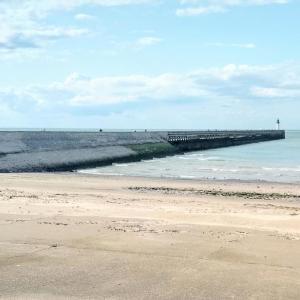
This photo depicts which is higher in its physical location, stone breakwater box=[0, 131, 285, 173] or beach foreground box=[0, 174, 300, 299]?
stone breakwater box=[0, 131, 285, 173]

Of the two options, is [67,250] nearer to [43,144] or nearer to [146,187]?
[146,187]

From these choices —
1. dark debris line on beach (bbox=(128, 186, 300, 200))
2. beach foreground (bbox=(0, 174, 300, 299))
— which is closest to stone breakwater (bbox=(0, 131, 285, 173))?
dark debris line on beach (bbox=(128, 186, 300, 200))

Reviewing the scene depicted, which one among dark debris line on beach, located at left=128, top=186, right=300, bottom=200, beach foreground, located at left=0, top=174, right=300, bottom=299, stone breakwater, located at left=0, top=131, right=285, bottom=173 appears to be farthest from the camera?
stone breakwater, located at left=0, top=131, right=285, bottom=173

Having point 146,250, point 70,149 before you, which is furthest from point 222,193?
point 70,149

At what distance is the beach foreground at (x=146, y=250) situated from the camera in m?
6.57

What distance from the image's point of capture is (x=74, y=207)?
14969 millimetres

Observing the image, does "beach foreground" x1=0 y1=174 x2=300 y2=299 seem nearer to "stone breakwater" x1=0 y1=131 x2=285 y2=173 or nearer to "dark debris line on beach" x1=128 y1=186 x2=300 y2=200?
"dark debris line on beach" x1=128 y1=186 x2=300 y2=200

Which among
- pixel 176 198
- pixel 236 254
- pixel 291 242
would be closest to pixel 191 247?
pixel 236 254

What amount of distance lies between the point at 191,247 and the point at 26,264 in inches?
112

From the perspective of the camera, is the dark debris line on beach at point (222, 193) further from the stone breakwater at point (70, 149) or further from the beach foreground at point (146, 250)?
the stone breakwater at point (70, 149)

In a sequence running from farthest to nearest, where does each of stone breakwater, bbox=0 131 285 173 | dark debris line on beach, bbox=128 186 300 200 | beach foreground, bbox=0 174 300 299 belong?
stone breakwater, bbox=0 131 285 173 < dark debris line on beach, bbox=128 186 300 200 < beach foreground, bbox=0 174 300 299

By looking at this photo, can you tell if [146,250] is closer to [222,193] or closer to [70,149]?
[222,193]

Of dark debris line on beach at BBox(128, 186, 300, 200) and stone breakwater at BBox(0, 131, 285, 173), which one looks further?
stone breakwater at BBox(0, 131, 285, 173)

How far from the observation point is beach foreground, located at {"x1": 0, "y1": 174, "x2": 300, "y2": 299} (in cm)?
657
